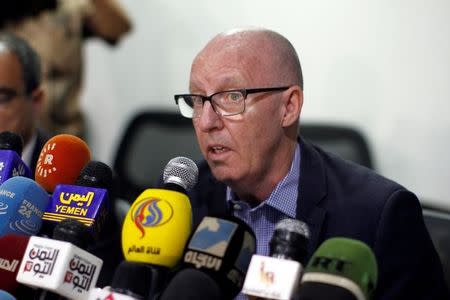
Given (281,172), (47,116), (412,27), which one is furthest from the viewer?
(47,116)

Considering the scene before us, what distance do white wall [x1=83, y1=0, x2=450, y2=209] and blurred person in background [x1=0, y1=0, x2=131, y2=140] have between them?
15.1 inches

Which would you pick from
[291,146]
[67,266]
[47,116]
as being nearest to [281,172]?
[291,146]

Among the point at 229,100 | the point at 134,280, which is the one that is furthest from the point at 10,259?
the point at 229,100

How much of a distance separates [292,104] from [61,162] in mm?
504

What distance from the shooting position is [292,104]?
1.95 metres

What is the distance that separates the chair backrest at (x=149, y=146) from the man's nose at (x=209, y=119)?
7.23 feet

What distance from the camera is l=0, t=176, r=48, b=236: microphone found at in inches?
61.2

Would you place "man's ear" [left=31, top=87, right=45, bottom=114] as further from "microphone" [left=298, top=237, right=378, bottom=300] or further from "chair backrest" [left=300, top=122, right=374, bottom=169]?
"microphone" [left=298, top=237, right=378, bottom=300]

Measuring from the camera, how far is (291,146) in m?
2.01

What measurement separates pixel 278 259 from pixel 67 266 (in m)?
0.32

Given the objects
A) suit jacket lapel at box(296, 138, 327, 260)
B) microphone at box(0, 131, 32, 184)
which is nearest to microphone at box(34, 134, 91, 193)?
microphone at box(0, 131, 32, 184)

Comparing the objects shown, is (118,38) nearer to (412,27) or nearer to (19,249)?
(412,27)

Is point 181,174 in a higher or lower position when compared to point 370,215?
higher

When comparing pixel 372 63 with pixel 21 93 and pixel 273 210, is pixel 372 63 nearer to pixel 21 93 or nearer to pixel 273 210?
pixel 21 93
